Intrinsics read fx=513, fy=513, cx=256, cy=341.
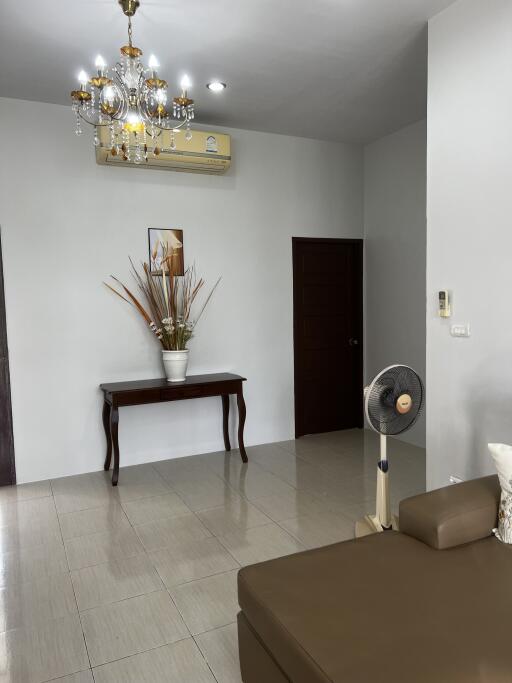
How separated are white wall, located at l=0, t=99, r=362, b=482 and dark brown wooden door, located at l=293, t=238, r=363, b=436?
146mm

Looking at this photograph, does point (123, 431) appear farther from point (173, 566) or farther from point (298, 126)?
point (298, 126)

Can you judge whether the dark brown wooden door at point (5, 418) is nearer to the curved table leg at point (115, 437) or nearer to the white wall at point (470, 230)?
the curved table leg at point (115, 437)

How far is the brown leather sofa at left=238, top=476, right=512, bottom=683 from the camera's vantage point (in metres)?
1.34

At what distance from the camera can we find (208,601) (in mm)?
2451

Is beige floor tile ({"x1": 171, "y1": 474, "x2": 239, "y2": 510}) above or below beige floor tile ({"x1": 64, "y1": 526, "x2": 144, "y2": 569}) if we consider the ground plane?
below

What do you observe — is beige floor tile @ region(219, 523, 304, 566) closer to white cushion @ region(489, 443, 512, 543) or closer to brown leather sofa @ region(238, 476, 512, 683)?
brown leather sofa @ region(238, 476, 512, 683)

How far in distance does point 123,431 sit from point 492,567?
11.0ft

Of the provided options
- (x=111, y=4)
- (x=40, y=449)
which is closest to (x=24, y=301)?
(x=40, y=449)

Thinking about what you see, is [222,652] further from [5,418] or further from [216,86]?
[216,86]

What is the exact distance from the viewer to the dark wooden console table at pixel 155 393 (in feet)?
13.2

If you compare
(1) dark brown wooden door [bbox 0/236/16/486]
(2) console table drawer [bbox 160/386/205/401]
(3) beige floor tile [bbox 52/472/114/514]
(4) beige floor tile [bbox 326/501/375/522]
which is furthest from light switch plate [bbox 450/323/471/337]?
(1) dark brown wooden door [bbox 0/236/16/486]

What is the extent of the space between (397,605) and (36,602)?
180 cm

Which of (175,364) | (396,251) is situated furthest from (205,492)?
(396,251)

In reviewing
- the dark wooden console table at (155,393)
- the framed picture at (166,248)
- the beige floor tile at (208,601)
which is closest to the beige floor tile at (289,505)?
the beige floor tile at (208,601)
